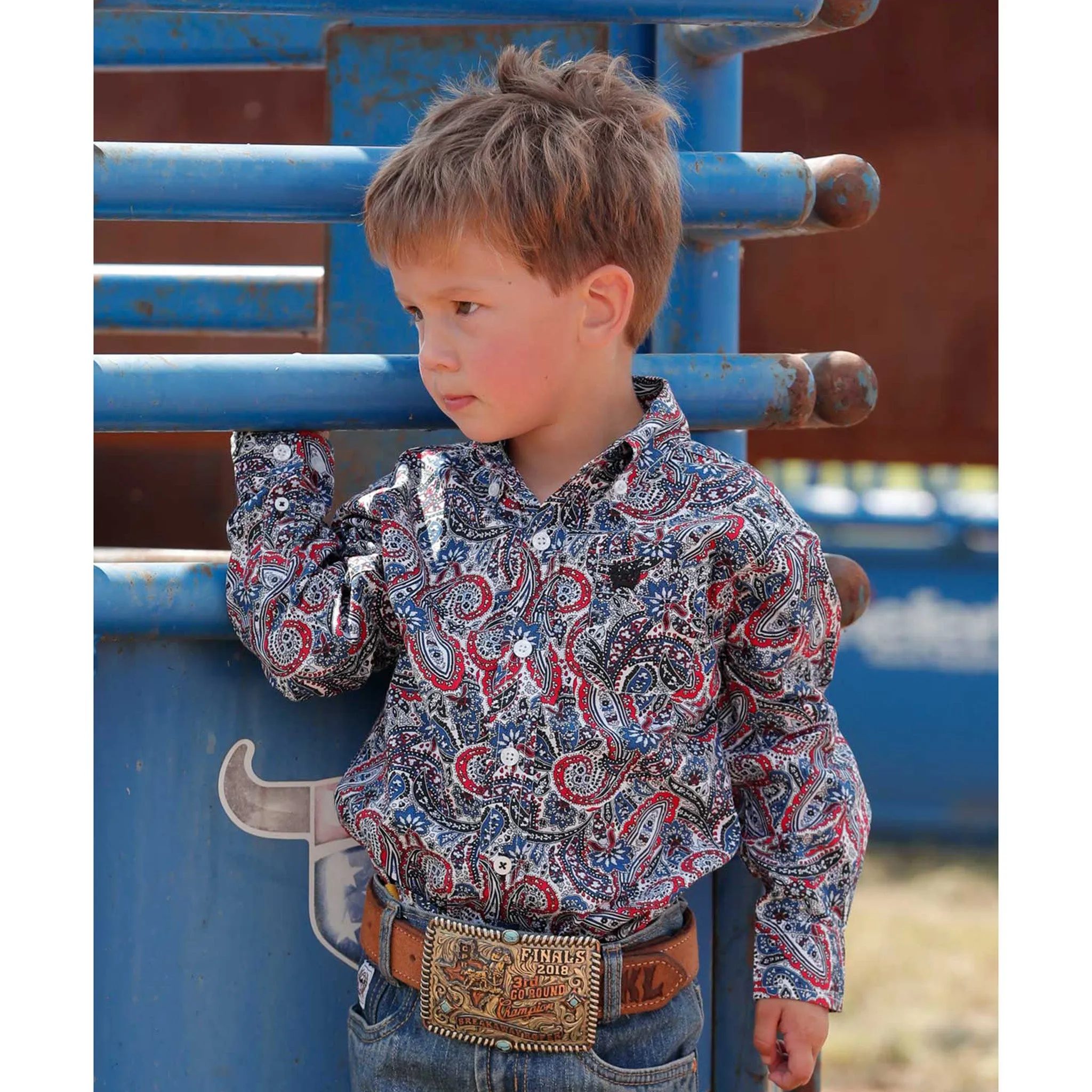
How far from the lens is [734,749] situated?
1414mm

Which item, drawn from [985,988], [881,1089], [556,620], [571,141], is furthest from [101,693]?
[985,988]

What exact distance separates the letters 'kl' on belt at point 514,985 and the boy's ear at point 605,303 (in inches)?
21.3

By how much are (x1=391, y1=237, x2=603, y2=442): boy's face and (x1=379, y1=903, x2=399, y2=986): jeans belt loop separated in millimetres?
435

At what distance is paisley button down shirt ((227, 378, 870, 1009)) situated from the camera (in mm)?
1294

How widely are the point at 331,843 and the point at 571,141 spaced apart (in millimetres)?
711

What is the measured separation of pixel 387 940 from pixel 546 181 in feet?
2.27

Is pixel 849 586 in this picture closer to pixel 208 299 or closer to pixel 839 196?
pixel 839 196

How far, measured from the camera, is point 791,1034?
1.41 meters

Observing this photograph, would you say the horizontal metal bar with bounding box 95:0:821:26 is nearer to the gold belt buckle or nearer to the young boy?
the young boy

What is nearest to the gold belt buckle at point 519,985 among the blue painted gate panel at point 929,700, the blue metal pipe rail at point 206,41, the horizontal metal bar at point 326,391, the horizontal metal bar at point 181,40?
the horizontal metal bar at point 326,391

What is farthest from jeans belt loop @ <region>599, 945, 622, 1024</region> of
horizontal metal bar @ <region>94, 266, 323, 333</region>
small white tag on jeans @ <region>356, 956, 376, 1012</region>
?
horizontal metal bar @ <region>94, 266, 323, 333</region>

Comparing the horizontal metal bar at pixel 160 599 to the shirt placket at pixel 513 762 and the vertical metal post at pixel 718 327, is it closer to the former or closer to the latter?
the shirt placket at pixel 513 762

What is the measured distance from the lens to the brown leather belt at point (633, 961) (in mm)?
1310

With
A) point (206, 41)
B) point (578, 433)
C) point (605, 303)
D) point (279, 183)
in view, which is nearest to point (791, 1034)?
point (578, 433)
